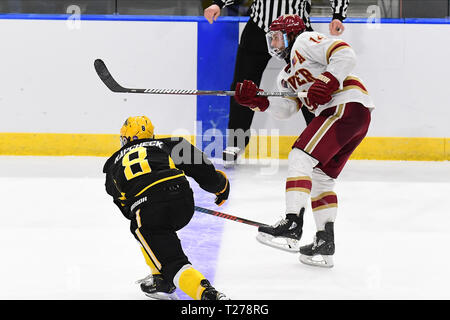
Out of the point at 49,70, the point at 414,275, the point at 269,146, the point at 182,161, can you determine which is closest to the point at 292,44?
the point at 182,161

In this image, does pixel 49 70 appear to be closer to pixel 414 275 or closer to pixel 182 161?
pixel 182 161

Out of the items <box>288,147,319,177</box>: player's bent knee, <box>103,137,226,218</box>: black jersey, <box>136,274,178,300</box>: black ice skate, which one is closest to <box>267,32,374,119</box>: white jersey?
<box>288,147,319,177</box>: player's bent knee

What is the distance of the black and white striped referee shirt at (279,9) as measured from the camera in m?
4.37

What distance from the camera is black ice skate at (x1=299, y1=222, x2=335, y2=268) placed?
253cm

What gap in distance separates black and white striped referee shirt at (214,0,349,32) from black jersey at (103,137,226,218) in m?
2.25

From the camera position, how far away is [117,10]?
480 cm

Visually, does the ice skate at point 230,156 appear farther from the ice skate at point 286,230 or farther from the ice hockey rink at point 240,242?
the ice skate at point 286,230

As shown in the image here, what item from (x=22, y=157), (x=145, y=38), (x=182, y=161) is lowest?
(x=22, y=157)

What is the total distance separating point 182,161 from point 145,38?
105 inches

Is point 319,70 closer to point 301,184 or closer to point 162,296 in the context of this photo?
point 301,184

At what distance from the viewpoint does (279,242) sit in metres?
2.62

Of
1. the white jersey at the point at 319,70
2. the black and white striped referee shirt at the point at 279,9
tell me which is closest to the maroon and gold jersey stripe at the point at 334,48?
the white jersey at the point at 319,70

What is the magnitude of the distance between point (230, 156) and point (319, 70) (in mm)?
1870

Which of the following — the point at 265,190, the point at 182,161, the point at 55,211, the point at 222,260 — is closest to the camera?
the point at 182,161
